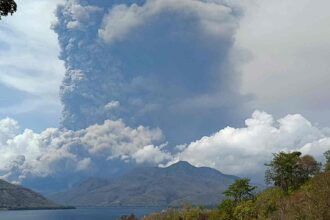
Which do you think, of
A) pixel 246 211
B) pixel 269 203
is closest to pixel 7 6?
pixel 269 203

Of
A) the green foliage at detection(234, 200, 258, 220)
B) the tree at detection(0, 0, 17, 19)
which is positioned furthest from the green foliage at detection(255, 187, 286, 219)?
the tree at detection(0, 0, 17, 19)

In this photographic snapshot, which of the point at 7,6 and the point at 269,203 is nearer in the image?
the point at 7,6

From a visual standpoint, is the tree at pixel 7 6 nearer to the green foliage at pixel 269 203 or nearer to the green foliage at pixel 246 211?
the green foliage at pixel 269 203

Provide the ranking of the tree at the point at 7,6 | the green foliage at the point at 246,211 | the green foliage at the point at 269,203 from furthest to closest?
the green foliage at the point at 246,211 → the green foliage at the point at 269,203 → the tree at the point at 7,6

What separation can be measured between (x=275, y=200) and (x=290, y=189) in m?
Answer: 20.0

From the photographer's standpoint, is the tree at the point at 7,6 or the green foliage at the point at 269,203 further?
the green foliage at the point at 269,203

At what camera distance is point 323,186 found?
8150cm

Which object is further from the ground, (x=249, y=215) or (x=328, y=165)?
(x=328, y=165)

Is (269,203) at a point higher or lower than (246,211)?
higher

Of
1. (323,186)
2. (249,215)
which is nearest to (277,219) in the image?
(323,186)

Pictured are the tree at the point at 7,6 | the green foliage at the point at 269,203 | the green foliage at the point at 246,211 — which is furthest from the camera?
the green foliage at the point at 246,211

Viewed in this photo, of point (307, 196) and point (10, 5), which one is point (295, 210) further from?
point (10, 5)

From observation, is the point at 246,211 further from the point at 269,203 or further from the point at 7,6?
the point at 7,6

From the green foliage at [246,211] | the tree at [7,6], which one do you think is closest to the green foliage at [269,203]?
the green foliage at [246,211]
